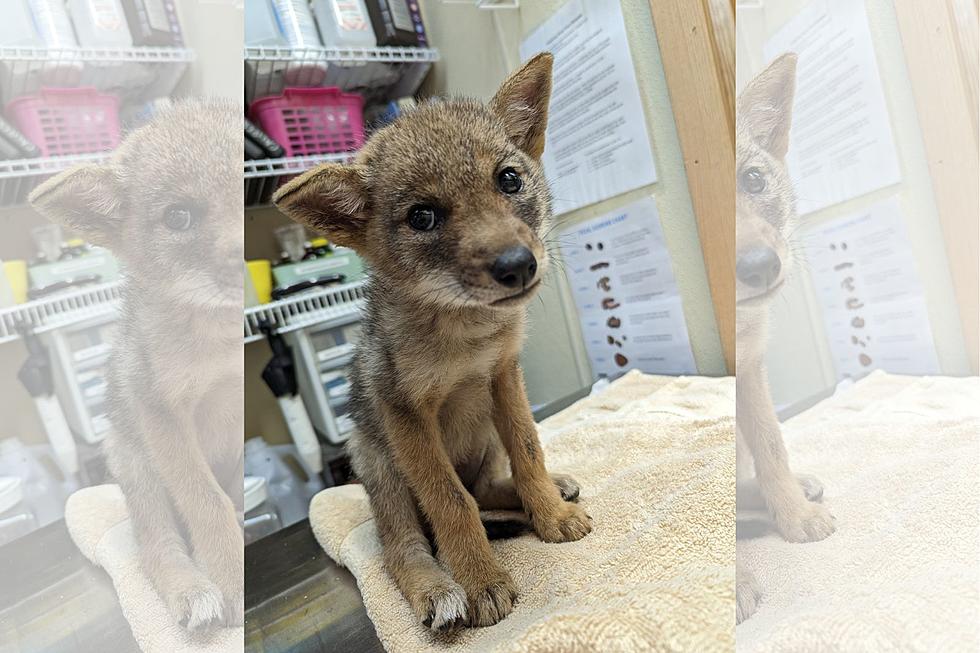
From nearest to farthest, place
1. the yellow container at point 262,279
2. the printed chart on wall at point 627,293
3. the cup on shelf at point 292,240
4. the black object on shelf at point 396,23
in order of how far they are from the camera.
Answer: the printed chart on wall at point 627,293, the black object on shelf at point 396,23, the cup on shelf at point 292,240, the yellow container at point 262,279

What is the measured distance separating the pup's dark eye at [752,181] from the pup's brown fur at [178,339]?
21.4 inches

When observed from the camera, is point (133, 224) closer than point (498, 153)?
Yes

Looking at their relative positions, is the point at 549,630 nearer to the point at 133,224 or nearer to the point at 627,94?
the point at 133,224

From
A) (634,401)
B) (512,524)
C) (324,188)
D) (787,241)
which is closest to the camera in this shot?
(787,241)

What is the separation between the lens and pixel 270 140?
1259mm

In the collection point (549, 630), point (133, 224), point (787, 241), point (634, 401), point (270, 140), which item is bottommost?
point (549, 630)

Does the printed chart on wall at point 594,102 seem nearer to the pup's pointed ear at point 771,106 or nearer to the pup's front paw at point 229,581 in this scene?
the pup's pointed ear at point 771,106

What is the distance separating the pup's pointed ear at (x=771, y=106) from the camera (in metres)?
0.49

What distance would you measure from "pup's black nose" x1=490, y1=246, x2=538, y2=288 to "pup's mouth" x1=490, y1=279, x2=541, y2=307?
0.02 metres

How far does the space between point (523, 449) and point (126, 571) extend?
1.69 feet

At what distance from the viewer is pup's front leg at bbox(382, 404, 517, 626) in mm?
731

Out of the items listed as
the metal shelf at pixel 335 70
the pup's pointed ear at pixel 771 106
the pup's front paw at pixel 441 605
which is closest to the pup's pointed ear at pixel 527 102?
the pup's pointed ear at pixel 771 106

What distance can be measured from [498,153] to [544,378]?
0.41 metres

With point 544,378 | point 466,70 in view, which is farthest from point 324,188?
point 544,378
